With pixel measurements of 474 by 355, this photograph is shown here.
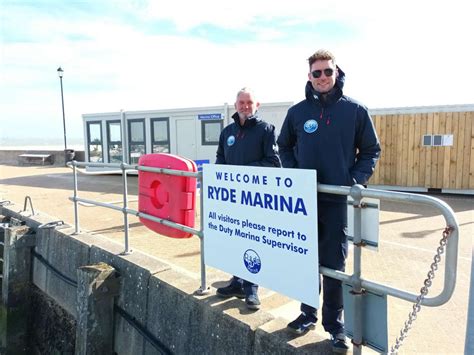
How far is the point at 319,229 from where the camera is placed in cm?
269

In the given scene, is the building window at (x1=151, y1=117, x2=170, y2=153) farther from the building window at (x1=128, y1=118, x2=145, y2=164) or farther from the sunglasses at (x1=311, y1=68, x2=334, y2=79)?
the sunglasses at (x1=311, y1=68, x2=334, y2=79)

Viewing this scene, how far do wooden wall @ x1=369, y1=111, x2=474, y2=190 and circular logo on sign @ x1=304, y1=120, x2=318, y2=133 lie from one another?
939 cm

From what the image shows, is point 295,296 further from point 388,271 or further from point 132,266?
point 388,271

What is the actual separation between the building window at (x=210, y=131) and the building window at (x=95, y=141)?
491cm

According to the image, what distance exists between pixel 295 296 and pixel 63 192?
10344 millimetres

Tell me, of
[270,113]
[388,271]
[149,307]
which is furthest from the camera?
[270,113]

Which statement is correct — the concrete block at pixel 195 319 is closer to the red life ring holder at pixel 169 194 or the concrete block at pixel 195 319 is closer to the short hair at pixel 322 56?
the red life ring holder at pixel 169 194

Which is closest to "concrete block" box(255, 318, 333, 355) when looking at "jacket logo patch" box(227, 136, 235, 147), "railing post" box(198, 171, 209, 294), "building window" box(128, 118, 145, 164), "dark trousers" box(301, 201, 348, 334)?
"dark trousers" box(301, 201, 348, 334)

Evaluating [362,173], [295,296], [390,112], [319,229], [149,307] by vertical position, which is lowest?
[149,307]

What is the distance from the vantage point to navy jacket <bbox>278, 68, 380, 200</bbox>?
2.61 metres

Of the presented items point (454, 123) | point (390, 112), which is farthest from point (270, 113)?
point (454, 123)

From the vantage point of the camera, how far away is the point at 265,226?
284cm

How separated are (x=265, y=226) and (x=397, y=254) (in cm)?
347

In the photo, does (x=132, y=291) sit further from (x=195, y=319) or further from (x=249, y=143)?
(x=249, y=143)
